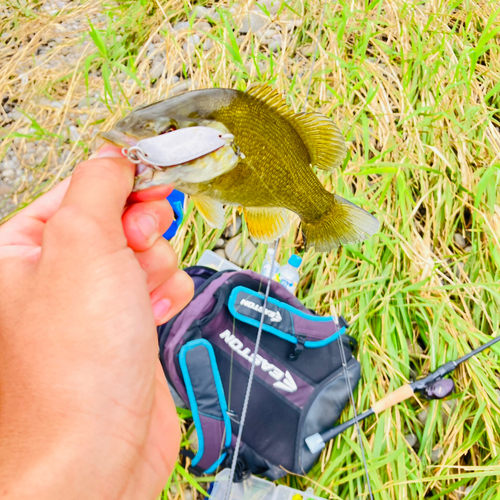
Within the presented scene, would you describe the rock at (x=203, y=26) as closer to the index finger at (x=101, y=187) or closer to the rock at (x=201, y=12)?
the rock at (x=201, y=12)

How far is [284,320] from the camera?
5.61 ft

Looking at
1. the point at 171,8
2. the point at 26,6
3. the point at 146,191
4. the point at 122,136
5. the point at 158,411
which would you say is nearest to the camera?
the point at 122,136

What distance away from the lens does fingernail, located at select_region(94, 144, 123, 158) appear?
28.8 inches

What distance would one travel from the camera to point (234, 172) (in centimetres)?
85

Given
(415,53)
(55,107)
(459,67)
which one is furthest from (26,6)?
(459,67)

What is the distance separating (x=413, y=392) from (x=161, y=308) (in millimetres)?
1172

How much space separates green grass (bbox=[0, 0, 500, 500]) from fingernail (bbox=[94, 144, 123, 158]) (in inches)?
44.0

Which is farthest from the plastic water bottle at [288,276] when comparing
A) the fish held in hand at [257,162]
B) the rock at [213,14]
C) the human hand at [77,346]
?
the rock at [213,14]

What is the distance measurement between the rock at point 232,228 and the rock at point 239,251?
0.03 m

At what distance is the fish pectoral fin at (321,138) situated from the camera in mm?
917

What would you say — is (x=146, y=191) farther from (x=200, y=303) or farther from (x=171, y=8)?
(x=171, y=8)

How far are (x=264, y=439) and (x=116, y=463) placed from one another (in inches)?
38.7

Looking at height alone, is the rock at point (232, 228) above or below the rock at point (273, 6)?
below

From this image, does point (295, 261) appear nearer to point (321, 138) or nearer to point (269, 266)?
point (269, 266)
